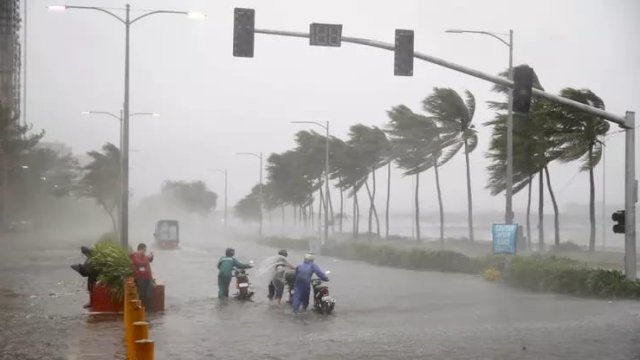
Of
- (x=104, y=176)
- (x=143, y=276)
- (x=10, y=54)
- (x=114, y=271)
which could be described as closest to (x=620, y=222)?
(x=143, y=276)

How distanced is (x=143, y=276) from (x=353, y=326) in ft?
16.1

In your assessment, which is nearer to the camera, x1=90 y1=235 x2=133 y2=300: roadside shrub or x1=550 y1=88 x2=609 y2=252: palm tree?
x1=90 y1=235 x2=133 y2=300: roadside shrub

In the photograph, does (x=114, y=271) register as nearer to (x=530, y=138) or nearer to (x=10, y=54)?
(x=530, y=138)

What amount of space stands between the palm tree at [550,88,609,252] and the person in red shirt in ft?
70.9

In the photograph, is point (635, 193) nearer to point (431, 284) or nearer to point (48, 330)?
point (431, 284)

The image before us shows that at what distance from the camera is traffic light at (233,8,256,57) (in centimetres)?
1562

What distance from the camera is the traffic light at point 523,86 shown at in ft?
57.2

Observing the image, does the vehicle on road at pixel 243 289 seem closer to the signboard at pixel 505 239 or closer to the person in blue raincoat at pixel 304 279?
the person in blue raincoat at pixel 304 279

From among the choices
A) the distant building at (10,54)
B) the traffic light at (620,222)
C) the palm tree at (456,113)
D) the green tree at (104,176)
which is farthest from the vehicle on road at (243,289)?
the distant building at (10,54)

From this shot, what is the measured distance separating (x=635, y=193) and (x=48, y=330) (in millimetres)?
14585

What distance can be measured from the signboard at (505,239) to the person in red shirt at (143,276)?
13241mm

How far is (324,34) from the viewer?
16969 millimetres

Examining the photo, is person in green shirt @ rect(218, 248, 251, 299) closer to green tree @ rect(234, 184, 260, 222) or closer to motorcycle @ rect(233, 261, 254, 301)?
motorcycle @ rect(233, 261, 254, 301)

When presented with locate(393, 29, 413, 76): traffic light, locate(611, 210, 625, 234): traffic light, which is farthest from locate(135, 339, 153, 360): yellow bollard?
locate(611, 210, 625, 234): traffic light
